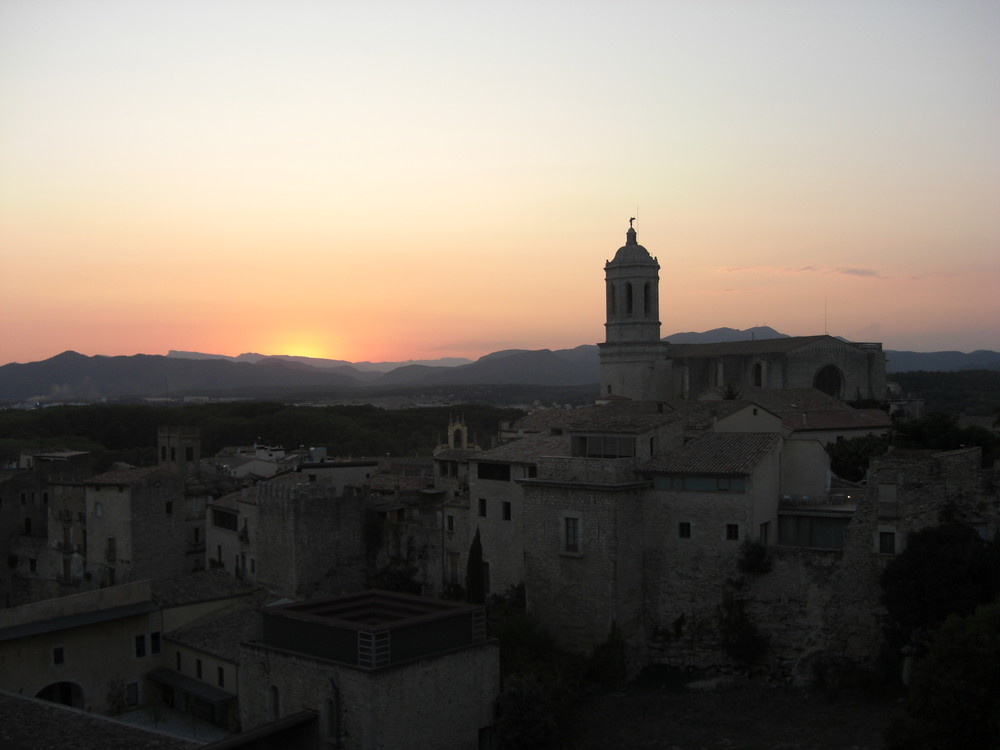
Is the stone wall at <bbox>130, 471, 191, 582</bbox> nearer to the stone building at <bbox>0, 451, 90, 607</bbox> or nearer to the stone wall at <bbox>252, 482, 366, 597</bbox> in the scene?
the stone building at <bbox>0, 451, 90, 607</bbox>

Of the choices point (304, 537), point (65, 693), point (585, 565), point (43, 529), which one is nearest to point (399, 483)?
point (304, 537)

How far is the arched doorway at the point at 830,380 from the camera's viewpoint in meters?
60.9

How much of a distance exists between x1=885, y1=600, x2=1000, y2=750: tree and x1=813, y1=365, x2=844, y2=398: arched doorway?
44.2 metres

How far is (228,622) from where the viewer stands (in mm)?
30516

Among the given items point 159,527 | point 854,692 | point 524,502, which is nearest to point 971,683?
point 854,692

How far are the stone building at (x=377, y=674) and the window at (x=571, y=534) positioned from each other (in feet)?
14.9

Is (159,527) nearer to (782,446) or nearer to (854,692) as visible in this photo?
(782,446)

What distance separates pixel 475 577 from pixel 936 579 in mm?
13701

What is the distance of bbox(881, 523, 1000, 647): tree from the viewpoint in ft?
72.5

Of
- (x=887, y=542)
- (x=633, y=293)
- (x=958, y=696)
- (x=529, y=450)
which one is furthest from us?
(x=633, y=293)

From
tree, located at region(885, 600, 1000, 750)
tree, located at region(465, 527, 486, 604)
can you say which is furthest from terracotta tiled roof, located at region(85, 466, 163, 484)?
tree, located at region(885, 600, 1000, 750)

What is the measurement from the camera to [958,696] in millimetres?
17250

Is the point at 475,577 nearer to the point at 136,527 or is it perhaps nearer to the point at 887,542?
the point at 887,542

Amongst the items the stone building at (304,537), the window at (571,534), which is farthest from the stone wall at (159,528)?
the window at (571,534)
